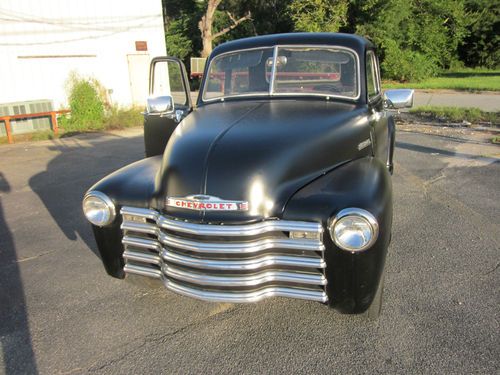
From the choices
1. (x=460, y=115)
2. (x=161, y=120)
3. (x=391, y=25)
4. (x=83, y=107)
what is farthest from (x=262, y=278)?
(x=391, y=25)

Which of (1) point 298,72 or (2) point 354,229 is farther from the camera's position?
(1) point 298,72

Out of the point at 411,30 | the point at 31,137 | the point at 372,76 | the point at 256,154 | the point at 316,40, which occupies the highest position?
the point at 411,30

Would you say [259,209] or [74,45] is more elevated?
[74,45]

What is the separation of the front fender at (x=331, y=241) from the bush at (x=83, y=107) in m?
12.1

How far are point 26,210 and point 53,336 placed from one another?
3.41m

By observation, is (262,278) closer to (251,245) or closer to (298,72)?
(251,245)

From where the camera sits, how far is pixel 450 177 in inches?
265

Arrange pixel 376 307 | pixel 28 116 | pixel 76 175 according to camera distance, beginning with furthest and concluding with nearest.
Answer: pixel 28 116
pixel 76 175
pixel 376 307

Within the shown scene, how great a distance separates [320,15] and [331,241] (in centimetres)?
2708

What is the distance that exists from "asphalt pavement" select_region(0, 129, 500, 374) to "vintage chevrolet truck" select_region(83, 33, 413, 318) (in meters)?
0.33

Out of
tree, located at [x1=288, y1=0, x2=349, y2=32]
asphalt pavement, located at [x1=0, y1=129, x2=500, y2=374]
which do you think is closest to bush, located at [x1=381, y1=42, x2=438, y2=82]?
tree, located at [x1=288, y1=0, x2=349, y2=32]

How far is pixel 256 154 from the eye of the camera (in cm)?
282

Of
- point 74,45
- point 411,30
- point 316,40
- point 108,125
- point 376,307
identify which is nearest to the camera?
point 376,307

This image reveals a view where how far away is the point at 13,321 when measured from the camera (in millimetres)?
3250
